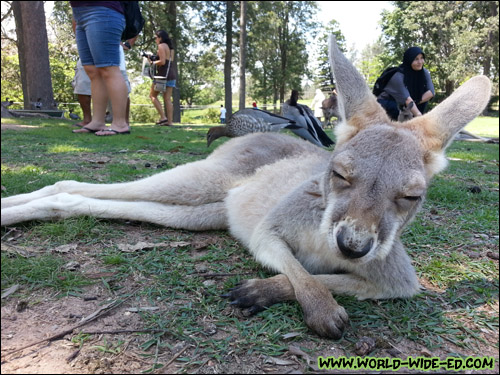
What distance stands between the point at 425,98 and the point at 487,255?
3.64 ft

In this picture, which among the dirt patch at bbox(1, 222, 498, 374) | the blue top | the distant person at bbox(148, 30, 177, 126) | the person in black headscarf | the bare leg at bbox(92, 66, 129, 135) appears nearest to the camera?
the dirt patch at bbox(1, 222, 498, 374)

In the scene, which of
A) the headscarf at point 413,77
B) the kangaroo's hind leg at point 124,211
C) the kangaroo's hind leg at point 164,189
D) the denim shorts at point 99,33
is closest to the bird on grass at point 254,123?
the denim shorts at point 99,33

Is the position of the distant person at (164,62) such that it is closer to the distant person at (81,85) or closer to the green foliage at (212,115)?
the distant person at (81,85)

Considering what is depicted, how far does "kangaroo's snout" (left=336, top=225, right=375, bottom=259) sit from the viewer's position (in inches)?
49.5

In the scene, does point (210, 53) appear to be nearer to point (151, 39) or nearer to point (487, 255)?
point (151, 39)

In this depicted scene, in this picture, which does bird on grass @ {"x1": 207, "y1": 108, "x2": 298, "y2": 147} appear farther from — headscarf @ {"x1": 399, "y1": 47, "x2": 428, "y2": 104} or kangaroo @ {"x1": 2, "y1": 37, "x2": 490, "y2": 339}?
headscarf @ {"x1": 399, "y1": 47, "x2": 428, "y2": 104}

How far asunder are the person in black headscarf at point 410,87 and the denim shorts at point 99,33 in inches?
127

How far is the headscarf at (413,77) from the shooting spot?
7.74 feet

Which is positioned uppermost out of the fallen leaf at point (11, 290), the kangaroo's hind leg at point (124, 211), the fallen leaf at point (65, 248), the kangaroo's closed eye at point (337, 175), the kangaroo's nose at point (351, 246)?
the kangaroo's closed eye at point (337, 175)

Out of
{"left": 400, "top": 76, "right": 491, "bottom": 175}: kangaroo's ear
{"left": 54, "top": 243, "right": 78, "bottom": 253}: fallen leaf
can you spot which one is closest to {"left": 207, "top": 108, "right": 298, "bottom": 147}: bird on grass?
{"left": 400, "top": 76, "right": 491, "bottom": 175}: kangaroo's ear

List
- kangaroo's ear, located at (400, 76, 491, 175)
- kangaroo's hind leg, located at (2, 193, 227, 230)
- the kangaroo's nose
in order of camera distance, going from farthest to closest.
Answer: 1. kangaroo's hind leg, located at (2, 193, 227, 230)
2. kangaroo's ear, located at (400, 76, 491, 175)
3. the kangaroo's nose

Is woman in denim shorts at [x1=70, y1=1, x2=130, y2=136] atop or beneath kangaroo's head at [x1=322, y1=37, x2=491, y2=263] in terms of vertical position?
atop

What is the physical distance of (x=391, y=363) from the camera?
49.0 inches

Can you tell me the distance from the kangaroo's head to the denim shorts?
3340mm
